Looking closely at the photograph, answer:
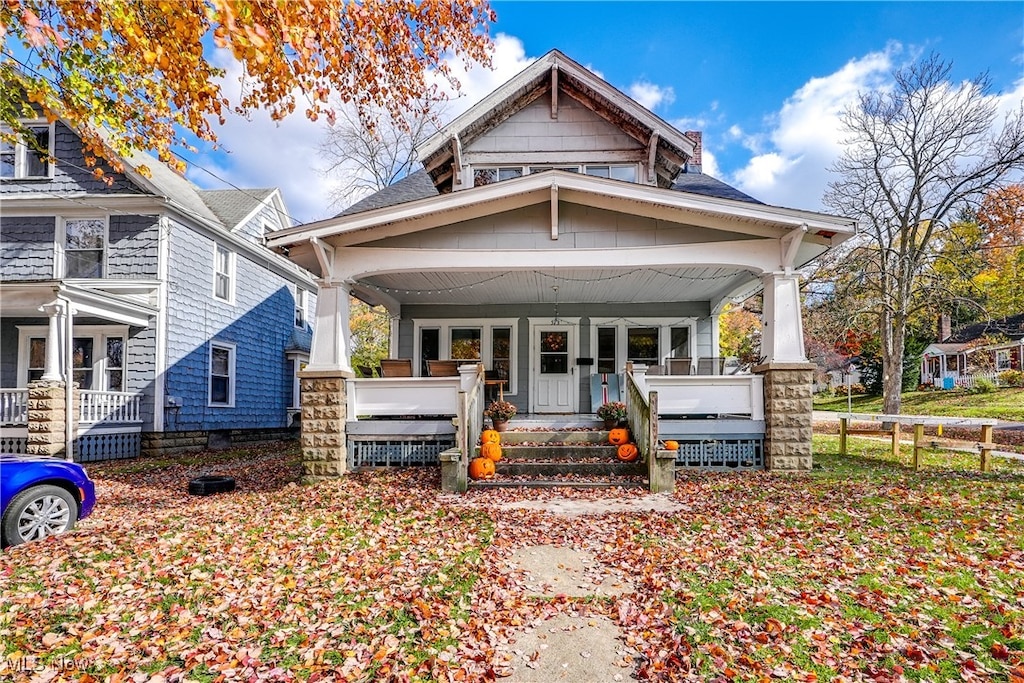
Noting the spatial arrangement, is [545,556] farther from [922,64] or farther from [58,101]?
[922,64]

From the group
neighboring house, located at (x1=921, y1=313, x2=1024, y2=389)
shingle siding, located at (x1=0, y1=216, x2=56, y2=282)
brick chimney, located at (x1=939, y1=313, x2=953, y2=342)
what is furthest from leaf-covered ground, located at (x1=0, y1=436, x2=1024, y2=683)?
brick chimney, located at (x1=939, y1=313, x2=953, y2=342)

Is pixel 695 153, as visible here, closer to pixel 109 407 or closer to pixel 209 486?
pixel 209 486

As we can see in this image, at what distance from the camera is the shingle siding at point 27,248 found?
13.3 meters

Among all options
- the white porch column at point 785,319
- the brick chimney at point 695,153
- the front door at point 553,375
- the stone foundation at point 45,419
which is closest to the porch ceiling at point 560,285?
the front door at point 553,375

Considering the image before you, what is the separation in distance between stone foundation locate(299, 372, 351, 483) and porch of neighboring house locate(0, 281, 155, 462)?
528cm

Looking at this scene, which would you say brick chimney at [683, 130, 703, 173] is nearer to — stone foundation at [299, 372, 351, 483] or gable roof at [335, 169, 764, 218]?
gable roof at [335, 169, 764, 218]

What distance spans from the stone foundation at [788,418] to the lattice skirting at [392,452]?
4.81 metres

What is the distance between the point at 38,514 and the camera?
5773 millimetres

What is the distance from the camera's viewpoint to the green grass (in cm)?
2105

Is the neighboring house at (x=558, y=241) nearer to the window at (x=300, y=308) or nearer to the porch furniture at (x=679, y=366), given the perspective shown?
the porch furniture at (x=679, y=366)

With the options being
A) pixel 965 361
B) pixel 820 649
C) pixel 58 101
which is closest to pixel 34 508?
pixel 58 101

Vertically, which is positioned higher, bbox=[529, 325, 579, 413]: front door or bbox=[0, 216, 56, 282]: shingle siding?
bbox=[0, 216, 56, 282]: shingle siding

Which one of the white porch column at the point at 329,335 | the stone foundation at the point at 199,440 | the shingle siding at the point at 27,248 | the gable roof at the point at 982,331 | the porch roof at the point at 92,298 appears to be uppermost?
the shingle siding at the point at 27,248

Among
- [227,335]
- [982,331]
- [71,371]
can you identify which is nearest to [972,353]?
[982,331]
